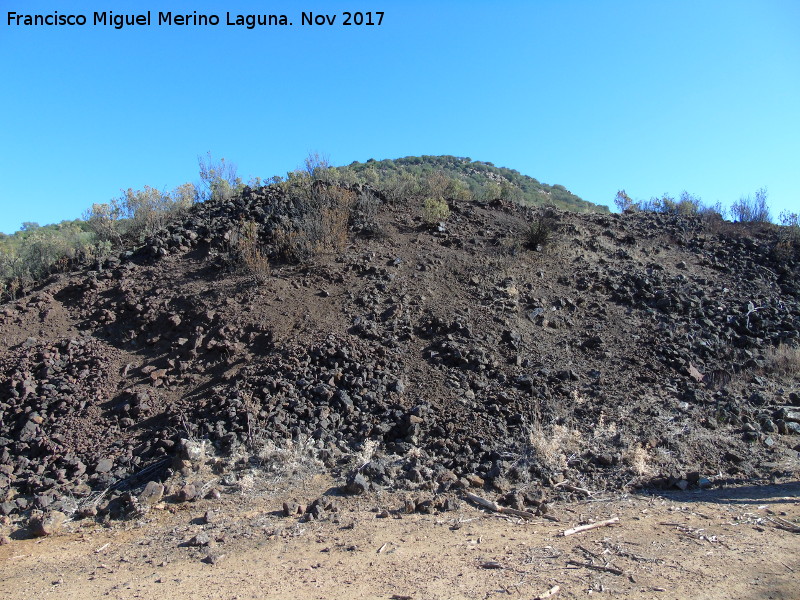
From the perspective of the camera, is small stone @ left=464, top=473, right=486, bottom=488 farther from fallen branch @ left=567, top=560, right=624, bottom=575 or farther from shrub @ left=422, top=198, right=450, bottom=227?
shrub @ left=422, top=198, right=450, bottom=227

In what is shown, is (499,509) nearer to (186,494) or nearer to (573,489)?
(573,489)

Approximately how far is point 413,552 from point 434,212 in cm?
755

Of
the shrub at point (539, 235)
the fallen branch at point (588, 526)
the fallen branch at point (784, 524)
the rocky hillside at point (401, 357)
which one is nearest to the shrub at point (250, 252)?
the rocky hillside at point (401, 357)

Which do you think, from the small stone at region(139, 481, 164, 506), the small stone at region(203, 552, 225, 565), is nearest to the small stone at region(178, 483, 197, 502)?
the small stone at region(139, 481, 164, 506)

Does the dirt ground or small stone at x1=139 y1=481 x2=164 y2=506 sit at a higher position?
small stone at x1=139 y1=481 x2=164 y2=506

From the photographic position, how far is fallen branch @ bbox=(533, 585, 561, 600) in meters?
3.62

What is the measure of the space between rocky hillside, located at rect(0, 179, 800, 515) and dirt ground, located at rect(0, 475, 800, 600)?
587 mm

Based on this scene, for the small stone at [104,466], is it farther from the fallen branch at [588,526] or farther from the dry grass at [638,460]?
the dry grass at [638,460]

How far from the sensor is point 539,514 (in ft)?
16.7

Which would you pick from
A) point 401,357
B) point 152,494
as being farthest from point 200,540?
point 401,357

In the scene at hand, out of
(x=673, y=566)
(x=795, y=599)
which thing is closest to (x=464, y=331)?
(x=673, y=566)

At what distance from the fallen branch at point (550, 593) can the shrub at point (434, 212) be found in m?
7.86

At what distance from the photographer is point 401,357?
7.50 m

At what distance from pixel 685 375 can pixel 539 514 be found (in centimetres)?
388
